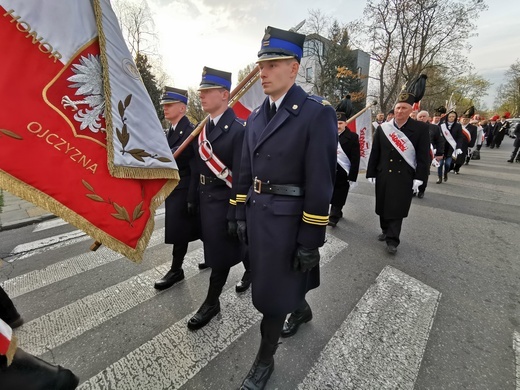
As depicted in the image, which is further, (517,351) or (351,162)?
(351,162)

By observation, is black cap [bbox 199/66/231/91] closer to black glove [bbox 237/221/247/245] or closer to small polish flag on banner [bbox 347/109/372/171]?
black glove [bbox 237/221/247/245]

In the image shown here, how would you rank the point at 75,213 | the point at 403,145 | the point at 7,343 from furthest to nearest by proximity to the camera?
1. the point at 403,145
2. the point at 75,213
3. the point at 7,343

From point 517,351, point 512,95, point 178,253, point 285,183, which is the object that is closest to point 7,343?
point 285,183

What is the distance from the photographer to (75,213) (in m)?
1.57

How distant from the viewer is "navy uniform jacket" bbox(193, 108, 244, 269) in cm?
251

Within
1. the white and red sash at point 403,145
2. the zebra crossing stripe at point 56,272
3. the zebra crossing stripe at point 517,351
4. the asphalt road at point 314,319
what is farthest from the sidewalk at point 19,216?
the zebra crossing stripe at point 517,351

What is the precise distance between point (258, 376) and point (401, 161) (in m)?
3.55

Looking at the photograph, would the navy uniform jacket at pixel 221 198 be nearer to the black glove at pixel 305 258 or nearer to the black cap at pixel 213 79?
the black cap at pixel 213 79

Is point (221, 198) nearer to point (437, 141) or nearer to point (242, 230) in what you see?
point (242, 230)

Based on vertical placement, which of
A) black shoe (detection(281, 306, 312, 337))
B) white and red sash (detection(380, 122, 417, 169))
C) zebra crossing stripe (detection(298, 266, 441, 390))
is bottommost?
zebra crossing stripe (detection(298, 266, 441, 390))

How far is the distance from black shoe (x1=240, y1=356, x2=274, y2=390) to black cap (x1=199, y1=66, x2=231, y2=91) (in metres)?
2.38

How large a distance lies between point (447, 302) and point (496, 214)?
14.8 ft

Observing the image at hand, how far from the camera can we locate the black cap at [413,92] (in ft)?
13.2

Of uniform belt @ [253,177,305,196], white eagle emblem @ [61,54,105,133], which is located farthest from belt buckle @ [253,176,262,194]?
white eagle emblem @ [61,54,105,133]
